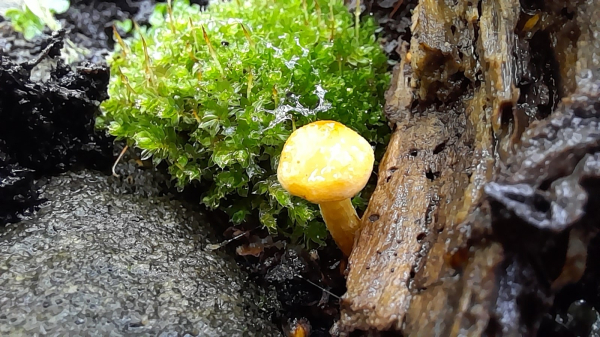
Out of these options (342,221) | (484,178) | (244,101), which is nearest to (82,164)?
(244,101)

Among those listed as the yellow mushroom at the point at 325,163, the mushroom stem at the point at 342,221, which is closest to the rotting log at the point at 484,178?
the mushroom stem at the point at 342,221

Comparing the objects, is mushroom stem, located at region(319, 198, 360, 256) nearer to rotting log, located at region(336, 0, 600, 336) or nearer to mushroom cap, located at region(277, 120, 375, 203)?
rotting log, located at region(336, 0, 600, 336)

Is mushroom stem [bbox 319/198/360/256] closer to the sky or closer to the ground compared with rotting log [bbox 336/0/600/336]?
closer to the ground

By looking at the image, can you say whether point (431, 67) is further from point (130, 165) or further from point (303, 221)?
point (130, 165)

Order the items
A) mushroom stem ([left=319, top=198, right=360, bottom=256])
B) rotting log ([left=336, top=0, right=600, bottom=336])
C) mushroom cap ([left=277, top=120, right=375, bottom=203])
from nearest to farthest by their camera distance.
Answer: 1. rotting log ([left=336, top=0, right=600, bottom=336])
2. mushroom cap ([left=277, top=120, right=375, bottom=203])
3. mushroom stem ([left=319, top=198, right=360, bottom=256])

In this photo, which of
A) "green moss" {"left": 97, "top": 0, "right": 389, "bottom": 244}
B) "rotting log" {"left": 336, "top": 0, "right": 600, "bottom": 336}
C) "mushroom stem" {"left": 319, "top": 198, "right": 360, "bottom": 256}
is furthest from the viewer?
"green moss" {"left": 97, "top": 0, "right": 389, "bottom": 244}

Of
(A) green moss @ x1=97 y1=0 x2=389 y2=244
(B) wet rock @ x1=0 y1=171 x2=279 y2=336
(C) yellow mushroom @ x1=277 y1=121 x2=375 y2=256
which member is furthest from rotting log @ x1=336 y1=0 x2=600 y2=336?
(B) wet rock @ x1=0 y1=171 x2=279 y2=336
